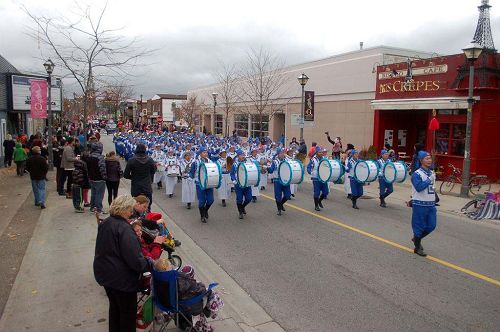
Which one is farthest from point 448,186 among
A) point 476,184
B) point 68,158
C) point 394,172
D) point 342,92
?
point 68,158

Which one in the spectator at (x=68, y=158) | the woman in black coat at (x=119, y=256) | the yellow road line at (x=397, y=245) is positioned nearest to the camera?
the woman in black coat at (x=119, y=256)

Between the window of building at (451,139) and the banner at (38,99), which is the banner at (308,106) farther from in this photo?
the banner at (38,99)

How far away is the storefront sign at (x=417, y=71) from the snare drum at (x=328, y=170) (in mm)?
9297

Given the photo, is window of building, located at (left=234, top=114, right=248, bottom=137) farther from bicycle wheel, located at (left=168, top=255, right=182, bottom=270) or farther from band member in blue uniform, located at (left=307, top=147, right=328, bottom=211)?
bicycle wheel, located at (left=168, top=255, right=182, bottom=270)

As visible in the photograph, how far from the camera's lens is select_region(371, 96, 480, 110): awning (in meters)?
17.3

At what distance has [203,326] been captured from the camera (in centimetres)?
470

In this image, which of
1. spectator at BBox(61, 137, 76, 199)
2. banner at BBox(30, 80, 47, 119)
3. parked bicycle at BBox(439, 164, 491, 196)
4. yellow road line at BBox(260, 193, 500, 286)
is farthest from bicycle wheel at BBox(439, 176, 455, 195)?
banner at BBox(30, 80, 47, 119)

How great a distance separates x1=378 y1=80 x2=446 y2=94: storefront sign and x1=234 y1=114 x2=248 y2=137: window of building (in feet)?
69.6

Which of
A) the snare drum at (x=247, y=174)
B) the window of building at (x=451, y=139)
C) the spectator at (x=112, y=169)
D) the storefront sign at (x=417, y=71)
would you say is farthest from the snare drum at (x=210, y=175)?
the storefront sign at (x=417, y=71)

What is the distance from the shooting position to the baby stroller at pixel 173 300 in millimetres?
4535

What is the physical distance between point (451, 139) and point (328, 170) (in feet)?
30.3

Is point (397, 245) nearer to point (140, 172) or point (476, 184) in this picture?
point (140, 172)

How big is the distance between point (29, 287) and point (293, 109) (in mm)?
28184

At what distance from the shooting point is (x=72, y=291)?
5930mm
